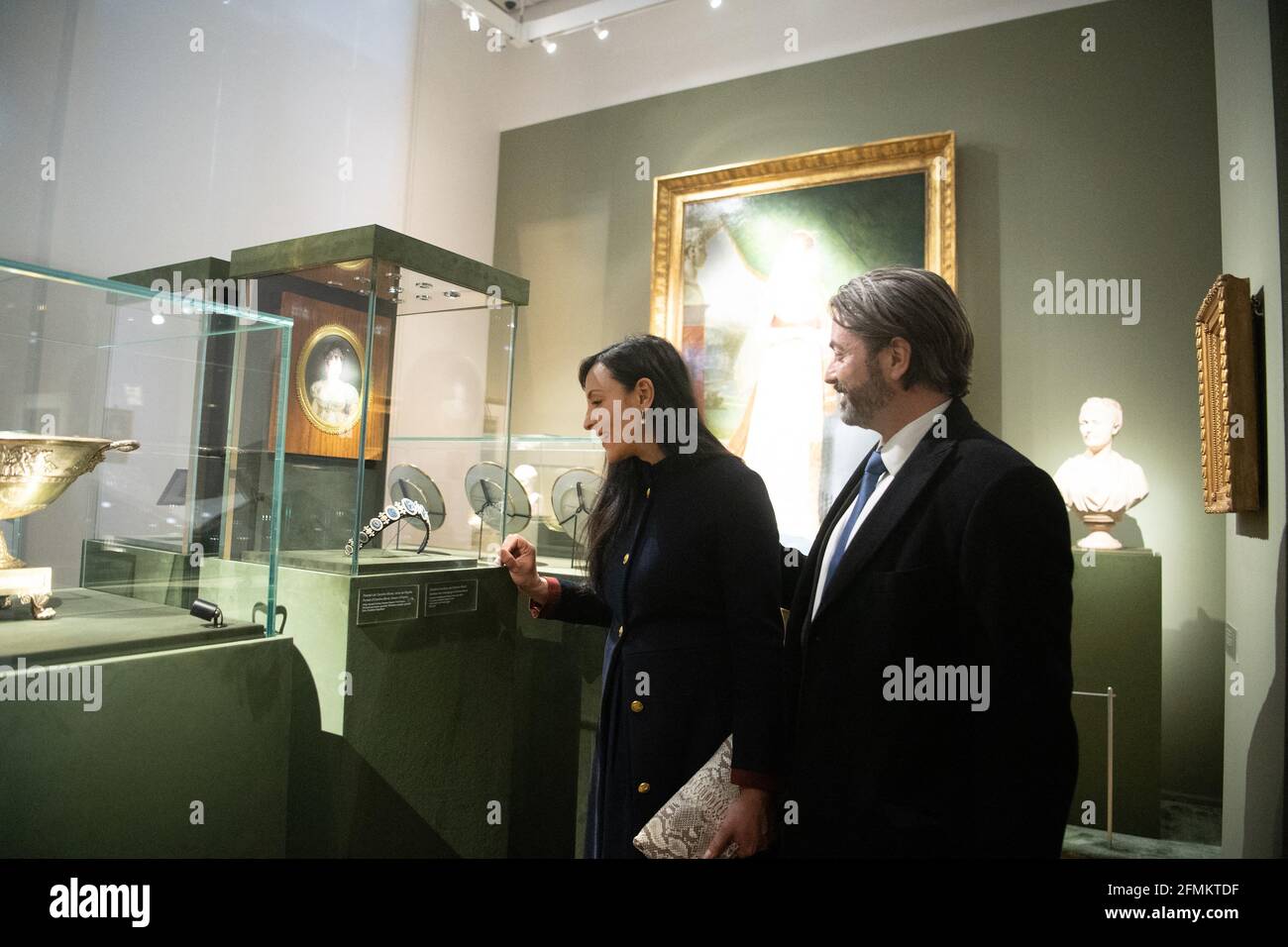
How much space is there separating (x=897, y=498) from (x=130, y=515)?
1943 mm

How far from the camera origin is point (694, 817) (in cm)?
165

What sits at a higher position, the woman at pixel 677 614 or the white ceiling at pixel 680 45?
Answer: the white ceiling at pixel 680 45

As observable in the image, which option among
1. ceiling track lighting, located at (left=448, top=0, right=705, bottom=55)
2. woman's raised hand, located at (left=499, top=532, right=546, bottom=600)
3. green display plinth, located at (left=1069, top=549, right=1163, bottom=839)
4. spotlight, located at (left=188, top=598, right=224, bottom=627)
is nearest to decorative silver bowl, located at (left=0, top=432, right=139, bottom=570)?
spotlight, located at (left=188, top=598, right=224, bottom=627)

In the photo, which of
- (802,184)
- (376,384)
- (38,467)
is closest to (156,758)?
(38,467)

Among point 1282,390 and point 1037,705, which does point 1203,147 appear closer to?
point 1282,390

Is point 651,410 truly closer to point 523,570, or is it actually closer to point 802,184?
point 523,570

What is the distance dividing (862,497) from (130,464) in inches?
71.9

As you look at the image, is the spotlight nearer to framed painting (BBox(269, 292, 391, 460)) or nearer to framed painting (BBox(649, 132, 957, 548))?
framed painting (BBox(269, 292, 391, 460))

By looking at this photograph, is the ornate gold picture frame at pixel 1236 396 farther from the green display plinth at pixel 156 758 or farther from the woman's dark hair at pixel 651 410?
the green display plinth at pixel 156 758

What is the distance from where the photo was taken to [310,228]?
5082mm

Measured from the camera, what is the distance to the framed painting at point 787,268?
5016 mm

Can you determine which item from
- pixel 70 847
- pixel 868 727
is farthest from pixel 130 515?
pixel 868 727

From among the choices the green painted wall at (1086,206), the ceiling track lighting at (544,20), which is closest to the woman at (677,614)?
the green painted wall at (1086,206)

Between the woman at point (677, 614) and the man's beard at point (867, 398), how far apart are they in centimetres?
37
